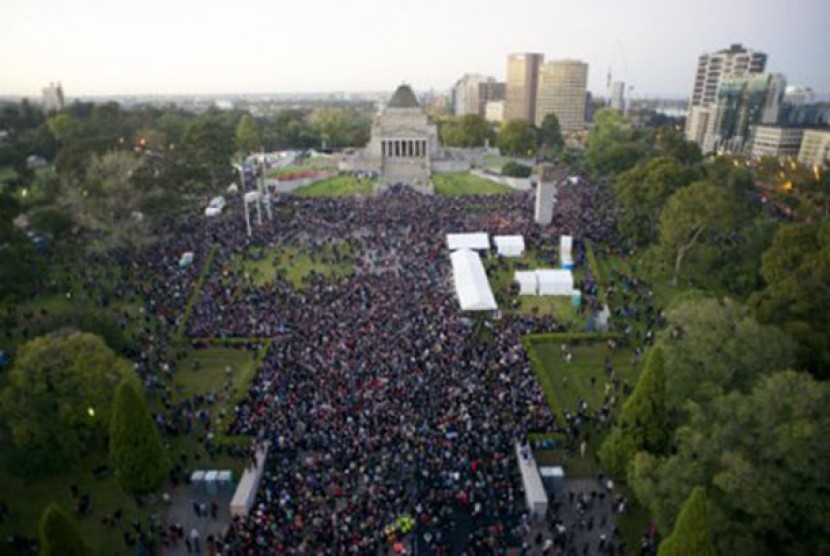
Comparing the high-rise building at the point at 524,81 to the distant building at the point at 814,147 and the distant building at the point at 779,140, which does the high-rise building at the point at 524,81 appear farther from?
the distant building at the point at 814,147

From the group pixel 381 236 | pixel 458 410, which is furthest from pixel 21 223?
pixel 458 410

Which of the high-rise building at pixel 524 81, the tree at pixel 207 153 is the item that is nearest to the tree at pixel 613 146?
the tree at pixel 207 153

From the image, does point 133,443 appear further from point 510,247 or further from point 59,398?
point 510,247

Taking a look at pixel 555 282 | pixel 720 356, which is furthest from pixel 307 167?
pixel 720 356

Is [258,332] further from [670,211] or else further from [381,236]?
[670,211]

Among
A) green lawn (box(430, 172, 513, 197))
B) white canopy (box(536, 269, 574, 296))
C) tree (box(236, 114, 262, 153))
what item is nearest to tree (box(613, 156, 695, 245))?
white canopy (box(536, 269, 574, 296))
